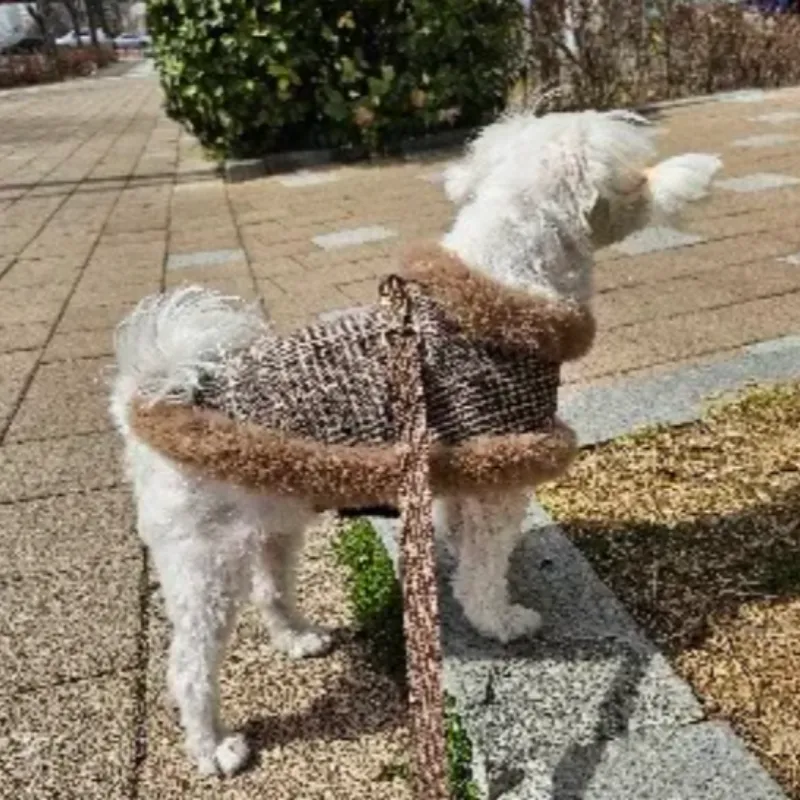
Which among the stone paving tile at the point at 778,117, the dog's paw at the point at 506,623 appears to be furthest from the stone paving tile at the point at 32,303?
the stone paving tile at the point at 778,117

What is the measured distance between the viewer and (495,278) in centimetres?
250

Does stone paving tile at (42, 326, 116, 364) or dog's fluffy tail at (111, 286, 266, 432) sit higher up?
dog's fluffy tail at (111, 286, 266, 432)

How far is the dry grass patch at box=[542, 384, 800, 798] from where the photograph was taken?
2.52 m

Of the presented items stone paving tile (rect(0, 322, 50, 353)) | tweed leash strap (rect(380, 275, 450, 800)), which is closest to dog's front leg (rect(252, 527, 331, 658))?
tweed leash strap (rect(380, 275, 450, 800))

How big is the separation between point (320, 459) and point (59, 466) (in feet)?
7.22

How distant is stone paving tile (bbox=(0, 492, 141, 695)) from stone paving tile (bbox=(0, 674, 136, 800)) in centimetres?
8

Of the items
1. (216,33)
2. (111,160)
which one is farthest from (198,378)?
(111,160)

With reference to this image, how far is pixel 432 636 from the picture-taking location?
2.13m

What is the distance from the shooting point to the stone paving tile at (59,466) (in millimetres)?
4059

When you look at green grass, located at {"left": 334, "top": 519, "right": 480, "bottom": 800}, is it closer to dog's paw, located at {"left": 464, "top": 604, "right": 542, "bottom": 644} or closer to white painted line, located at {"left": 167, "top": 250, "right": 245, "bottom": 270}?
dog's paw, located at {"left": 464, "top": 604, "right": 542, "bottom": 644}

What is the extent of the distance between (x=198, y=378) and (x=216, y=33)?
8.24 m

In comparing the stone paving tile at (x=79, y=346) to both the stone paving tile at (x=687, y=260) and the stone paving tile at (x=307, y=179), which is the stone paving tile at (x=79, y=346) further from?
the stone paving tile at (x=307, y=179)

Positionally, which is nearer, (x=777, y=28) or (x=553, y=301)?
(x=553, y=301)

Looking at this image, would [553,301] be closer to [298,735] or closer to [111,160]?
[298,735]
